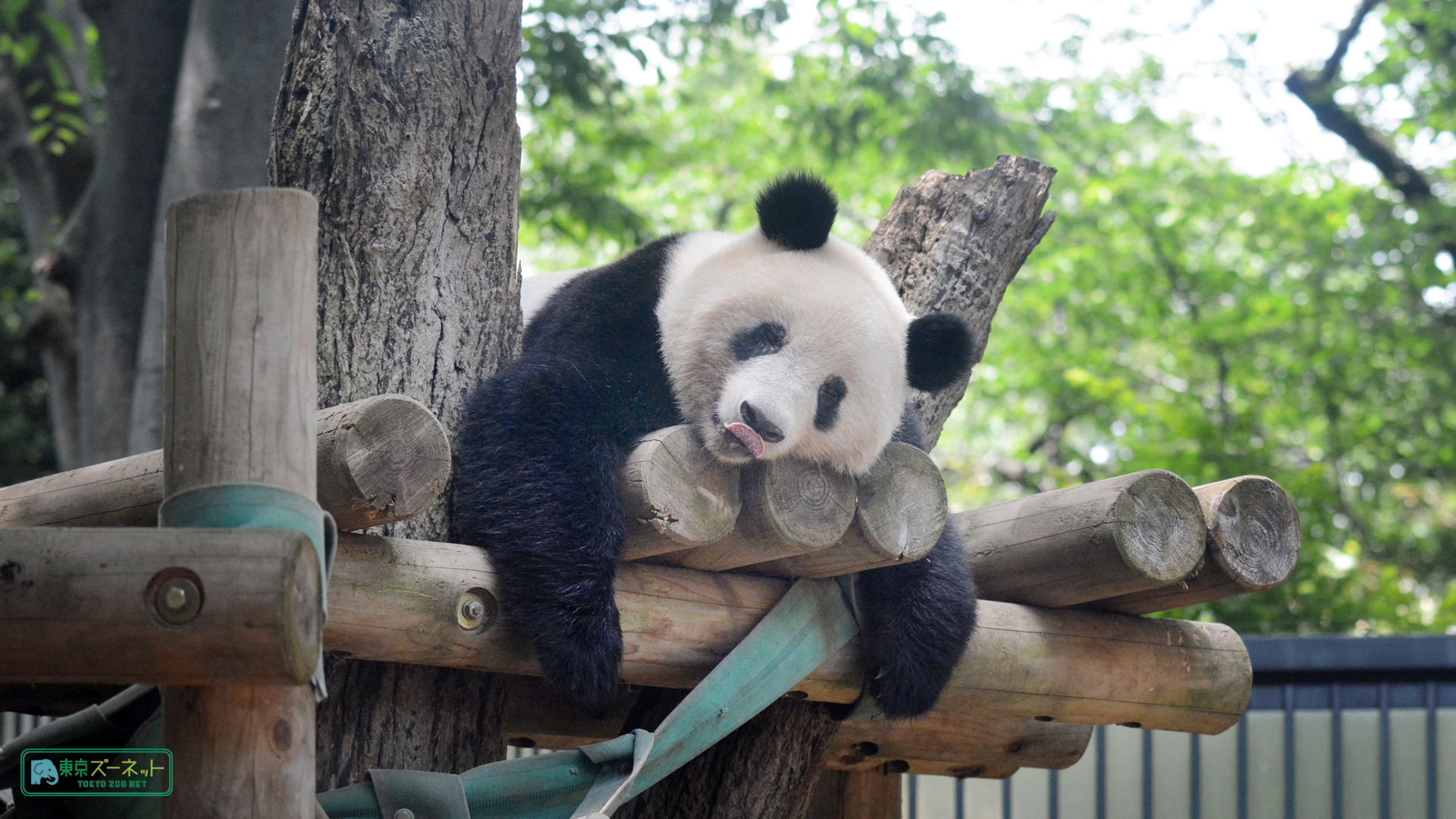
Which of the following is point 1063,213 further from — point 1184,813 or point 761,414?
point 761,414

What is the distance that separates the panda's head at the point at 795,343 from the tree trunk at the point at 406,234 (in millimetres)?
508

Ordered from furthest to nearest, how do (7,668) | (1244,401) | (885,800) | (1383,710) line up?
1. (1244,401)
2. (1383,710)
3. (885,800)
4. (7,668)

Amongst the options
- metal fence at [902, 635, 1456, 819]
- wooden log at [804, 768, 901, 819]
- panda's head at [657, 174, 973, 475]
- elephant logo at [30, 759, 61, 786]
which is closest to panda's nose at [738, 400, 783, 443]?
panda's head at [657, 174, 973, 475]

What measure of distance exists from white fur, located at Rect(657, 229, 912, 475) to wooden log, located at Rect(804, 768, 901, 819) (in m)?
1.45

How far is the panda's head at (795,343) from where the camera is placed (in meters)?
2.53

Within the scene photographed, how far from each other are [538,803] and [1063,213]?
10981 millimetres

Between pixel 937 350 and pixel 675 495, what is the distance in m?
0.92

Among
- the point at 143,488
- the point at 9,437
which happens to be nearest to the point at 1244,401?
the point at 143,488

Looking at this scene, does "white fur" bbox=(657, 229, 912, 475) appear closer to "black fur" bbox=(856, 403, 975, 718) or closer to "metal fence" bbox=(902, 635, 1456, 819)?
"black fur" bbox=(856, 403, 975, 718)

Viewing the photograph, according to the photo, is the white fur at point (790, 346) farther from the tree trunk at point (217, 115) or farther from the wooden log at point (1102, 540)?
the tree trunk at point (217, 115)

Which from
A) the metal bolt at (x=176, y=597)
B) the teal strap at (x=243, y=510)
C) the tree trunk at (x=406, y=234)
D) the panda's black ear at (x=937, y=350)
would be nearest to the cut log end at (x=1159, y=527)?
the panda's black ear at (x=937, y=350)

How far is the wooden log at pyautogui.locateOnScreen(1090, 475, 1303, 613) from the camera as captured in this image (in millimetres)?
2785

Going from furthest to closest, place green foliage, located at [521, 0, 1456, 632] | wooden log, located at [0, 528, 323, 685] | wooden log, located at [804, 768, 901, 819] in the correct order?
green foliage, located at [521, 0, 1456, 632]
wooden log, located at [804, 768, 901, 819]
wooden log, located at [0, 528, 323, 685]

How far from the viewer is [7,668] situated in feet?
5.10
